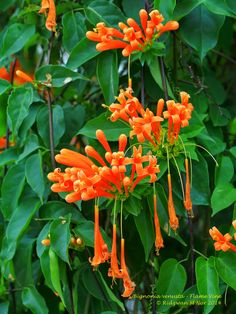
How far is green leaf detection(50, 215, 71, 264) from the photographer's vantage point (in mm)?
1239

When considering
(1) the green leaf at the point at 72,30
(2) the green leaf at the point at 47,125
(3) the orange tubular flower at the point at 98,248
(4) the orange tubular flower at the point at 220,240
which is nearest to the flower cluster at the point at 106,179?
(3) the orange tubular flower at the point at 98,248

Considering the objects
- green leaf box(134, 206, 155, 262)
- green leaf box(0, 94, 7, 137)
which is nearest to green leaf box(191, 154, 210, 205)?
green leaf box(134, 206, 155, 262)

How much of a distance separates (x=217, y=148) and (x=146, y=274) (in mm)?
412

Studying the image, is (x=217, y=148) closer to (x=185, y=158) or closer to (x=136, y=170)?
(x=185, y=158)

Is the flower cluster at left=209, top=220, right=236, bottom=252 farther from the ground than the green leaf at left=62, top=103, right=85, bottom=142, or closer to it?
closer to it

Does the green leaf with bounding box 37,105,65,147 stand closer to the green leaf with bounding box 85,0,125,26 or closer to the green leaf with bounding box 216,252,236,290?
the green leaf with bounding box 85,0,125,26

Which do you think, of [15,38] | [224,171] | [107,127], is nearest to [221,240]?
[224,171]

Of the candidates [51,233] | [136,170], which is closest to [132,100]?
[136,170]

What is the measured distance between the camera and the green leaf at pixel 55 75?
4.54 ft

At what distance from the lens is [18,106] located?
1.37 metres

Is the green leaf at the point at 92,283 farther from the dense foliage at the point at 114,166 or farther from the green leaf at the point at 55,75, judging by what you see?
the green leaf at the point at 55,75

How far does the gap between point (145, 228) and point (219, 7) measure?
48cm

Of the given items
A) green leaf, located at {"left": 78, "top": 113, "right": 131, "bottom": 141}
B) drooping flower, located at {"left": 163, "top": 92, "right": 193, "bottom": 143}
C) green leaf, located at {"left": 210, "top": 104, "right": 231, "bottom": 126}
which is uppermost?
drooping flower, located at {"left": 163, "top": 92, "right": 193, "bottom": 143}

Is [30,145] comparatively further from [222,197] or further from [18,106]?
[222,197]
